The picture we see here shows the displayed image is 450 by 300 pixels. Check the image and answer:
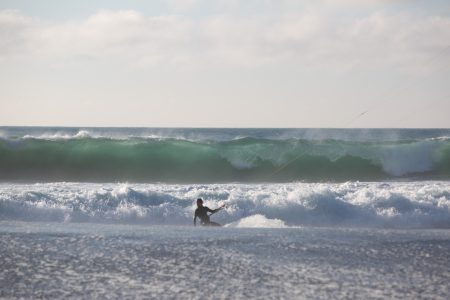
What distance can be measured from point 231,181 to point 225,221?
36.6 feet

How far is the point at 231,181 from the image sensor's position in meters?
26.8

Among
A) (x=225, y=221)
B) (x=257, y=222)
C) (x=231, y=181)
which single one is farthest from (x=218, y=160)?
(x=257, y=222)

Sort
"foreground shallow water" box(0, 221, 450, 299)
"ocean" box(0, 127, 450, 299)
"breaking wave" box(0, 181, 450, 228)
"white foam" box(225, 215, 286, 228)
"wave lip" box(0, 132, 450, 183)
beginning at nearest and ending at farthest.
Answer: "foreground shallow water" box(0, 221, 450, 299)
"ocean" box(0, 127, 450, 299)
"white foam" box(225, 215, 286, 228)
"breaking wave" box(0, 181, 450, 228)
"wave lip" box(0, 132, 450, 183)

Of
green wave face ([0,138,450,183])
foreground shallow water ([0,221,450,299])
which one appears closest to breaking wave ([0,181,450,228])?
foreground shallow water ([0,221,450,299])

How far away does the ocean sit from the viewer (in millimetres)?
7449

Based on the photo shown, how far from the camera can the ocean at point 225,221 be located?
7449mm

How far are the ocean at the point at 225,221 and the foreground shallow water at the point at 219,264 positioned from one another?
25mm

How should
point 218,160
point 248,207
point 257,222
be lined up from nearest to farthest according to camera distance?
point 257,222 → point 248,207 → point 218,160

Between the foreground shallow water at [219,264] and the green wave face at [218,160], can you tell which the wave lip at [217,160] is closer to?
the green wave face at [218,160]

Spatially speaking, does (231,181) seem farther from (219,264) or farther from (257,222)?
(219,264)

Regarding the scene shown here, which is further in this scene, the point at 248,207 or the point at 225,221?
the point at 248,207

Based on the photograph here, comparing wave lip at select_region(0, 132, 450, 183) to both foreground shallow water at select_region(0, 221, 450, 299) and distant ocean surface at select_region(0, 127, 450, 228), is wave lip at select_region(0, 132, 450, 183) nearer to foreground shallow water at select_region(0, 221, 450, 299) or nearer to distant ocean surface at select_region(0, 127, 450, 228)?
distant ocean surface at select_region(0, 127, 450, 228)

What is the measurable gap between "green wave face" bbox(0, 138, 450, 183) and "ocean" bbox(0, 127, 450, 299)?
88 mm

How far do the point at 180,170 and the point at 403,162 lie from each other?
35.5 ft
